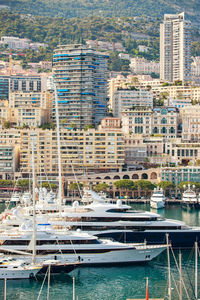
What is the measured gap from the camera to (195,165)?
11544cm

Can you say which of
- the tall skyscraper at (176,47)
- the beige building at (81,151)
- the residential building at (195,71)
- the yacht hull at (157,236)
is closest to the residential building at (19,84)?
the tall skyscraper at (176,47)

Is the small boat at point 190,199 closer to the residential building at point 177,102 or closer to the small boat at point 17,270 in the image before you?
the residential building at point 177,102

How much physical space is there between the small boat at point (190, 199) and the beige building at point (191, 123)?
2953cm

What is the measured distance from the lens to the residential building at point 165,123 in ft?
438

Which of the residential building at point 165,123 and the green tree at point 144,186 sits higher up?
the residential building at point 165,123

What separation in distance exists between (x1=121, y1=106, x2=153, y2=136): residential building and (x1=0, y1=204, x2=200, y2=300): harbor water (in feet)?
246

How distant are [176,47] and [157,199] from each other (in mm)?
83940

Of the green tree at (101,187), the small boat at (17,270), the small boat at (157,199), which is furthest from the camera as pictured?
the green tree at (101,187)

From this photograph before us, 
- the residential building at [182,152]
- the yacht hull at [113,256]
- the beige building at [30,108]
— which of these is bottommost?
the yacht hull at [113,256]

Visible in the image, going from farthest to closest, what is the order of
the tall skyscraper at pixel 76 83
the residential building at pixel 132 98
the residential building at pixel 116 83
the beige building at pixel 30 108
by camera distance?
the residential building at pixel 116 83 → the residential building at pixel 132 98 → the tall skyscraper at pixel 76 83 → the beige building at pixel 30 108

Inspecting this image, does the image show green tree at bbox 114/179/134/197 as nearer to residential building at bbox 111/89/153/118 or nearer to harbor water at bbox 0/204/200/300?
residential building at bbox 111/89/153/118

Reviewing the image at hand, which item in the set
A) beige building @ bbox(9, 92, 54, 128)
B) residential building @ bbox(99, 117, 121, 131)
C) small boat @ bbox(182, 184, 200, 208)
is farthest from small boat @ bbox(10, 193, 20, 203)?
beige building @ bbox(9, 92, 54, 128)

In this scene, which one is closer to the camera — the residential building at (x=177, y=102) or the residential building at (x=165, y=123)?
the residential building at (x=165, y=123)

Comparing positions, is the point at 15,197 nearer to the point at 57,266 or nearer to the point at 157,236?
the point at 157,236
